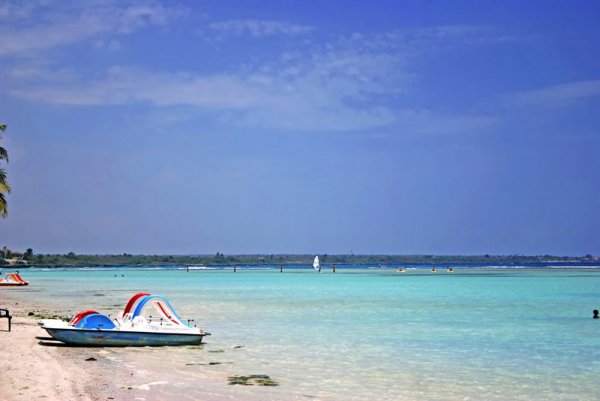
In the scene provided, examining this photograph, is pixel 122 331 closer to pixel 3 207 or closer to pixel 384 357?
pixel 384 357

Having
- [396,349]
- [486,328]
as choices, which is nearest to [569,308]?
[486,328]

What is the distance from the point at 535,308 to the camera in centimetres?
5256

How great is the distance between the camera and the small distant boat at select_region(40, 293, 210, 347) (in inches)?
1046

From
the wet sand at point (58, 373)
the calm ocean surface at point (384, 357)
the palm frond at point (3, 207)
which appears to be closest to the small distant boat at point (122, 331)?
the wet sand at point (58, 373)

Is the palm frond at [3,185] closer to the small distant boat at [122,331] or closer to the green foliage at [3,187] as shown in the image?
the green foliage at [3,187]

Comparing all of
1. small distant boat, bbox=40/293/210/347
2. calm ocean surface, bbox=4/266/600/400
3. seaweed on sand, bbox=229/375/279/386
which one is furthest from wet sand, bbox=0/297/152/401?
seaweed on sand, bbox=229/375/279/386

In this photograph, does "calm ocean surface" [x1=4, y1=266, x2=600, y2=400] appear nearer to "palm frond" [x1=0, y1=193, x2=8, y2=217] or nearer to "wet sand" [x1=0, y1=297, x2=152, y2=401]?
"wet sand" [x1=0, y1=297, x2=152, y2=401]

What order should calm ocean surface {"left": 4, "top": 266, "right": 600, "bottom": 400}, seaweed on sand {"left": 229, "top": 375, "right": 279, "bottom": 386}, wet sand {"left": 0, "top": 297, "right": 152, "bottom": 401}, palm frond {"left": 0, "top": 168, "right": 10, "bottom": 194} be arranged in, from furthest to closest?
palm frond {"left": 0, "top": 168, "right": 10, "bottom": 194} → seaweed on sand {"left": 229, "top": 375, "right": 279, "bottom": 386} → calm ocean surface {"left": 4, "top": 266, "right": 600, "bottom": 400} → wet sand {"left": 0, "top": 297, "right": 152, "bottom": 401}

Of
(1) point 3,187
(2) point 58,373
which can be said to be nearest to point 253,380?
(2) point 58,373

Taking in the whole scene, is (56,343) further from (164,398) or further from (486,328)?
(486,328)

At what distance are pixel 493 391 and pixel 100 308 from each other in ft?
119

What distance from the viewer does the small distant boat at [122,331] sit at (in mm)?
26562

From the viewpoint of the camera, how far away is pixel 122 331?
27047mm

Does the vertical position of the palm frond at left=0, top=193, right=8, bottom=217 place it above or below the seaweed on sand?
above
